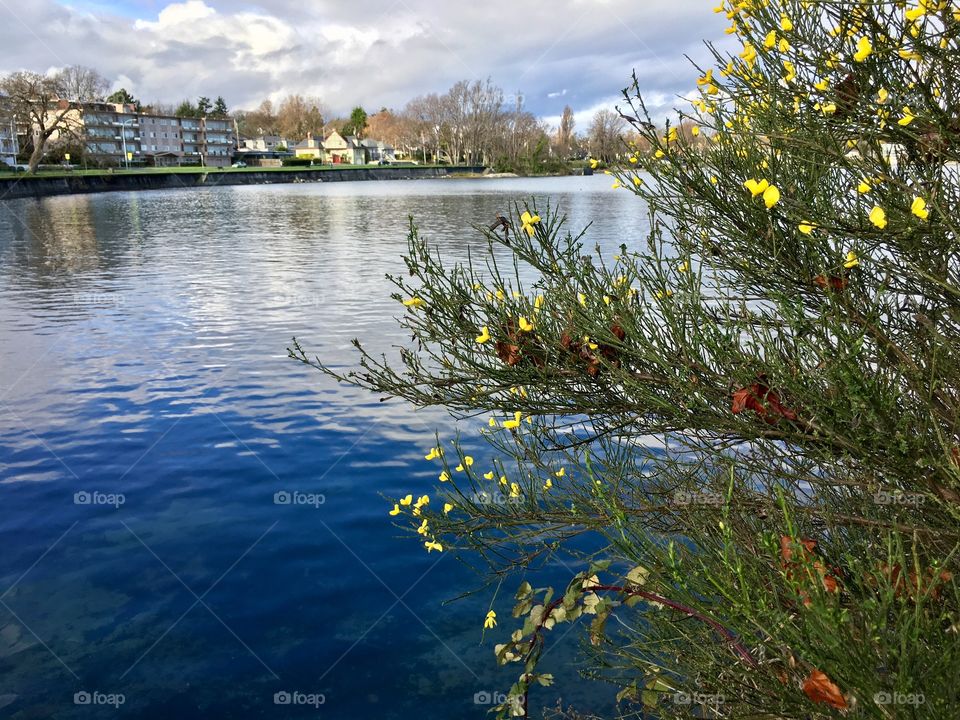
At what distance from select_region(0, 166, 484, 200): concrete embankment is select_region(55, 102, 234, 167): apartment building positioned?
→ 24725 millimetres

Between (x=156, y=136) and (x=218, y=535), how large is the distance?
189628 millimetres

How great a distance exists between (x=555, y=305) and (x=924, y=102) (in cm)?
261

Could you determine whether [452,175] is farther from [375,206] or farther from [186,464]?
[186,464]

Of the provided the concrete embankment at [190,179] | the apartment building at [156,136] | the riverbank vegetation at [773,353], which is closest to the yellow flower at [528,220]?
the riverbank vegetation at [773,353]

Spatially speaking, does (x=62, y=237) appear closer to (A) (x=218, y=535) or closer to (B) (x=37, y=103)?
(A) (x=218, y=535)

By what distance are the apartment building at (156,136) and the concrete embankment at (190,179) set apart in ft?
81.1

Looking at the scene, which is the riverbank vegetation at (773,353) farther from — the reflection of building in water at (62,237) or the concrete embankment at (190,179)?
the concrete embankment at (190,179)

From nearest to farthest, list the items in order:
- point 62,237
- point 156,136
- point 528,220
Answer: point 528,220, point 62,237, point 156,136

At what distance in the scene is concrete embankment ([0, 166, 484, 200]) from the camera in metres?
82.4

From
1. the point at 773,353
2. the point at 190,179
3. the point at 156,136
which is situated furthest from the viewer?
the point at 156,136

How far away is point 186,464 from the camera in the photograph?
1256cm

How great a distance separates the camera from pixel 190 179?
358ft

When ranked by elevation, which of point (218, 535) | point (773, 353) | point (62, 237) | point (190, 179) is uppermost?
point (190, 179)

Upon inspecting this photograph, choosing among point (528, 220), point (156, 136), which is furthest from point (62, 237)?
point (156, 136)
